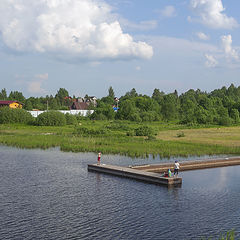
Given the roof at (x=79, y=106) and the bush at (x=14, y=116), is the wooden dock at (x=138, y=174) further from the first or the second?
the roof at (x=79, y=106)

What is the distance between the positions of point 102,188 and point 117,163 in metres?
12.6

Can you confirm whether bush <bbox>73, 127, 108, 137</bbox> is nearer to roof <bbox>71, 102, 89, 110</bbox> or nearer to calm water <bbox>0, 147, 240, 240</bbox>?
calm water <bbox>0, 147, 240, 240</bbox>

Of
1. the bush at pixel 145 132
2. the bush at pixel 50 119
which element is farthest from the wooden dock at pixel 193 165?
the bush at pixel 50 119

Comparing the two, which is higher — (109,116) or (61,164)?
(109,116)

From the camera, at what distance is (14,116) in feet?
340

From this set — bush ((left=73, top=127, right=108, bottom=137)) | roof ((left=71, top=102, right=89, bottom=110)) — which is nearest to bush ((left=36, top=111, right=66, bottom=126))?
bush ((left=73, top=127, right=108, bottom=137))

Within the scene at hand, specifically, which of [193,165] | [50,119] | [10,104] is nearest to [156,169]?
[193,165]

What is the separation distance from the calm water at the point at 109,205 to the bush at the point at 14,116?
65.1m

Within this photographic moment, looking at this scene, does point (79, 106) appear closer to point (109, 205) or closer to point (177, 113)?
point (177, 113)

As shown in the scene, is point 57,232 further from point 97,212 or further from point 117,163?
point 117,163

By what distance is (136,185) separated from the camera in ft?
112

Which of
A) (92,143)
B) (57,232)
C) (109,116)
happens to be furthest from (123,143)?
(109,116)

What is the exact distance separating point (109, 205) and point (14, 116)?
82.1 m

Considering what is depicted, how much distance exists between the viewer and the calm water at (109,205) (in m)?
22.3
